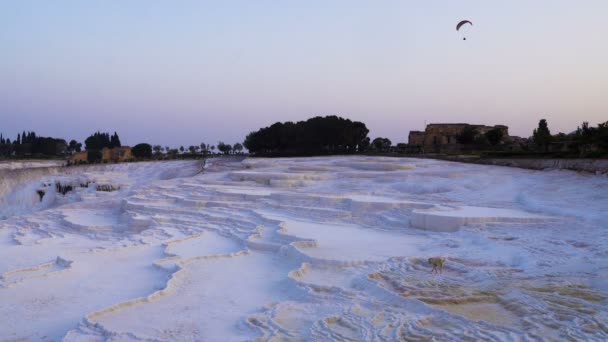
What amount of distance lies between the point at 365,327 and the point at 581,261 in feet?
11.6

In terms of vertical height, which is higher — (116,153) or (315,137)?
(315,137)

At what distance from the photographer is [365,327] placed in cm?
484

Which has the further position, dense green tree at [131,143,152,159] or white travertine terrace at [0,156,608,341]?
dense green tree at [131,143,152,159]

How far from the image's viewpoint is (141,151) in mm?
54625

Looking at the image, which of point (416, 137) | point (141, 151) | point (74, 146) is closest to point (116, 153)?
point (141, 151)

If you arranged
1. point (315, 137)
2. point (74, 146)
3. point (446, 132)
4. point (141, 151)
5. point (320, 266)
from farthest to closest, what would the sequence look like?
point (74, 146) → point (141, 151) → point (315, 137) → point (446, 132) → point (320, 266)

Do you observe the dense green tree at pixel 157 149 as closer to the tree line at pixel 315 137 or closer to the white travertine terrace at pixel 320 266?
the tree line at pixel 315 137

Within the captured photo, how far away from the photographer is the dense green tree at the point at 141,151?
5428 centimetres

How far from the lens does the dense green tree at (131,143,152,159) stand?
54.3 m

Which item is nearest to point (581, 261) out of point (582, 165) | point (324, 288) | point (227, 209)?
point (324, 288)

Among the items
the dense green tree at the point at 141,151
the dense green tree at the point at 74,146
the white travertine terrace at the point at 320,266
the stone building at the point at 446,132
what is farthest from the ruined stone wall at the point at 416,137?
the dense green tree at the point at 74,146

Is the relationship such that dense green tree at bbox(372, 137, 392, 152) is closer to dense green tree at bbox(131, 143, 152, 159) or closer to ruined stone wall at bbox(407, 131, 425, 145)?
ruined stone wall at bbox(407, 131, 425, 145)

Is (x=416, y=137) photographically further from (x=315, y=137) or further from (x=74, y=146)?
(x=74, y=146)

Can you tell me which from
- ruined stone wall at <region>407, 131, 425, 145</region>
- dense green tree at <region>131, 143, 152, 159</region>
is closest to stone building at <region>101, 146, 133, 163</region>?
dense green tree at <region>131, 143, 152, 159</region>
